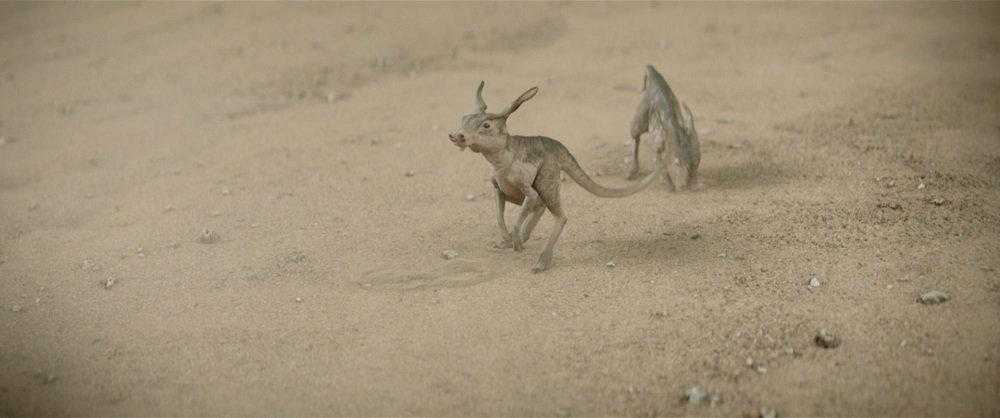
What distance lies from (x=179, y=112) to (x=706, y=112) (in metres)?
5.60

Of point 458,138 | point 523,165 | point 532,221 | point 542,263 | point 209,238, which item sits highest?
point 458,138

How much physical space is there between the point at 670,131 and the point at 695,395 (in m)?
2.82

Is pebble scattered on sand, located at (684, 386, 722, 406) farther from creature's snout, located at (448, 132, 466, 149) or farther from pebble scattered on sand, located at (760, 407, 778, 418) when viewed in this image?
creature's snout, located at (448, 132, 466, 149)

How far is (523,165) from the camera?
15.7ft

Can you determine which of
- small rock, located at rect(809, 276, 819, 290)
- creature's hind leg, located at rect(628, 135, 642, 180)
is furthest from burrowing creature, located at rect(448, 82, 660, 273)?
Result: creature's hind leg, located at rect(628, 135, 642, 180)

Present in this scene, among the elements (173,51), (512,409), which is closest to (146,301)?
(512,409)

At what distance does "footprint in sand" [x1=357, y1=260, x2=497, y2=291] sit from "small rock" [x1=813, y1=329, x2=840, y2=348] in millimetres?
1886

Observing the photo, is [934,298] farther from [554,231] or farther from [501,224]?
[501,224]

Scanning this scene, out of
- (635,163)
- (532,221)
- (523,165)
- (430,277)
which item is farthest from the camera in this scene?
(635,163)

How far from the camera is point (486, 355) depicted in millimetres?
4074

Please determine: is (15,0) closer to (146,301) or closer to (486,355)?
(146,301)

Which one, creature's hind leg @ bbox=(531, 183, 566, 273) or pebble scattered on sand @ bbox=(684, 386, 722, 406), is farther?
creature's hind leg @ bbox=(531, 183, 566, 273)

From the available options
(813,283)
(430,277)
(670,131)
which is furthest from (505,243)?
(813,283)

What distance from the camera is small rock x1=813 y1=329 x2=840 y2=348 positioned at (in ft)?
13.0
